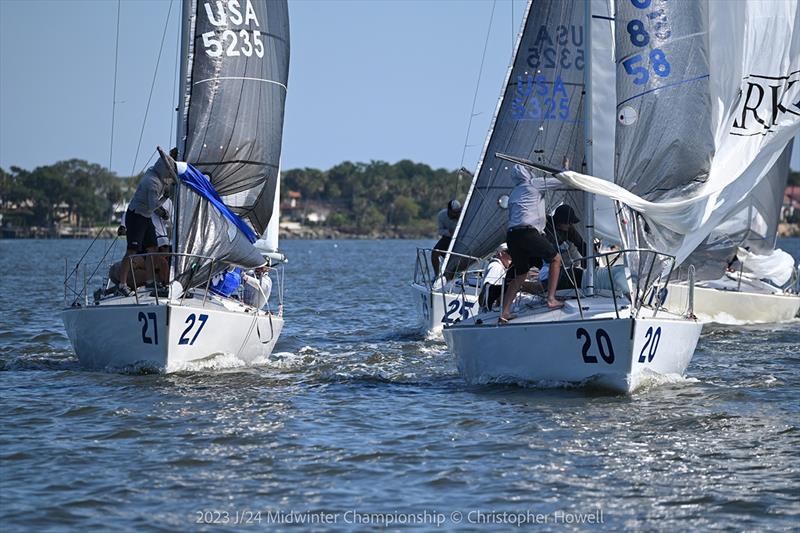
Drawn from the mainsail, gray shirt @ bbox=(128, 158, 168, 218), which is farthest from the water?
the mainsail

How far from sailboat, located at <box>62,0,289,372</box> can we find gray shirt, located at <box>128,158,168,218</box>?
0.25 meters

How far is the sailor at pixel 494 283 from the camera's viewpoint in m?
13.5

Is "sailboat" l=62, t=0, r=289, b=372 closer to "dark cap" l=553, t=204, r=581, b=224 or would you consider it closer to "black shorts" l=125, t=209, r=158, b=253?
"black shorts" l=125, t=209, r=158, b=253

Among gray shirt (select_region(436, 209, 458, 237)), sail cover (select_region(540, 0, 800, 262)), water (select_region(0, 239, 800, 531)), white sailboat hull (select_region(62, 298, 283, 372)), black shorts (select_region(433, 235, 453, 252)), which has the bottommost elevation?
water (select_region(0, 239, 800, 531))

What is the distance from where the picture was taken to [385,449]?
999 cm

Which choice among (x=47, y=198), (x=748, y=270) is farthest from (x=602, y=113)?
(x=47, y=198)

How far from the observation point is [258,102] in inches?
624

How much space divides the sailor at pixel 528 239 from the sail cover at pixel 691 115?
88cm

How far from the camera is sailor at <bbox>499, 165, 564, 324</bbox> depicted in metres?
12.1

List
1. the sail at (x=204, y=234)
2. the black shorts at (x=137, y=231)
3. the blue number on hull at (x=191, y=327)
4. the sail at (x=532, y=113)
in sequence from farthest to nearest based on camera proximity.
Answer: the sail at (x=532, y=113) → the black shorts at (x=137, y=231) → the sail at (x=204, y=234) → the blue number on hull at (x=191, y=327)

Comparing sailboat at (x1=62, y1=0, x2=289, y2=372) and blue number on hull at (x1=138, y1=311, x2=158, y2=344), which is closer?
blue number on hull at (x1=138, y1=311, x2=158, y2=344)

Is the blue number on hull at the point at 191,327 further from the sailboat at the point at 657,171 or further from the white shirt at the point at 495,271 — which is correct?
the white shirt at the point at 495,271

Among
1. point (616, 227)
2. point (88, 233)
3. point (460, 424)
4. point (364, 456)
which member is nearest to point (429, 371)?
point (616, 227)

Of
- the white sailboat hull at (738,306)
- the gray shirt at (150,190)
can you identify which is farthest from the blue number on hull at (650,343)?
the white sailboat hull at (738,306)
